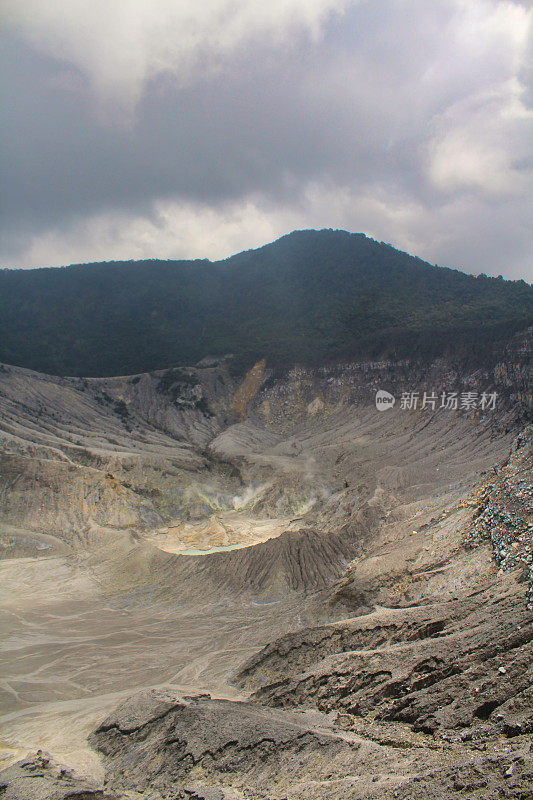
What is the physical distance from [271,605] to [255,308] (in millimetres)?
90569

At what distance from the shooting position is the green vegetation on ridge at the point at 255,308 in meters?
79.2

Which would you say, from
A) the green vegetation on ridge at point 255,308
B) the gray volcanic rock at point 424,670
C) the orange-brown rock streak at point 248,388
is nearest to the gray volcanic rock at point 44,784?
the gray volcanic rock at point 424,670

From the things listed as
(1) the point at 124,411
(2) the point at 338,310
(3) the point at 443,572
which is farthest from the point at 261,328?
(3) the point at 443,572

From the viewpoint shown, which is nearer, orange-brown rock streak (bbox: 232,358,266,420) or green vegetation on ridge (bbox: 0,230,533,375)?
orange-brown rock streak (bbox: 232,358,266,420)

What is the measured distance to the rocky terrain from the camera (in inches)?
289

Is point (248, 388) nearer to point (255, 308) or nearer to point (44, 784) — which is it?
point (255, 308)

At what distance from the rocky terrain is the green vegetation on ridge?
26.8 metres

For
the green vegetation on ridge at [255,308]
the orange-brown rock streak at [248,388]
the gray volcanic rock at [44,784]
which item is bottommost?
the gray volcanic rock at [44,784]

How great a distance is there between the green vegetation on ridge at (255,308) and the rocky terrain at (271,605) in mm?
26832

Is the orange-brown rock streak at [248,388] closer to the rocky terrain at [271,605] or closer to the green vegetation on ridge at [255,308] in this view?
the green vegetation on ridge at [255,308]

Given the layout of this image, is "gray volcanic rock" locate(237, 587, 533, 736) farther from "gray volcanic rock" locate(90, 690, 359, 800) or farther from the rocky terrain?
"gray volcanic rock" locate(90, 690, 359, 800)

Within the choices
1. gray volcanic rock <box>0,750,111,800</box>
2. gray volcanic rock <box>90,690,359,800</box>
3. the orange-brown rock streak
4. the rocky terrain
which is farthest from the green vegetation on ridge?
gray volcanic rock <box>0,750,111,800</box>

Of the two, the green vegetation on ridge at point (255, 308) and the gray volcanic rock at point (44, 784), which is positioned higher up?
the green vegetation on ridge at point (255, 308)

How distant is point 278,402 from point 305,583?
48.2m
